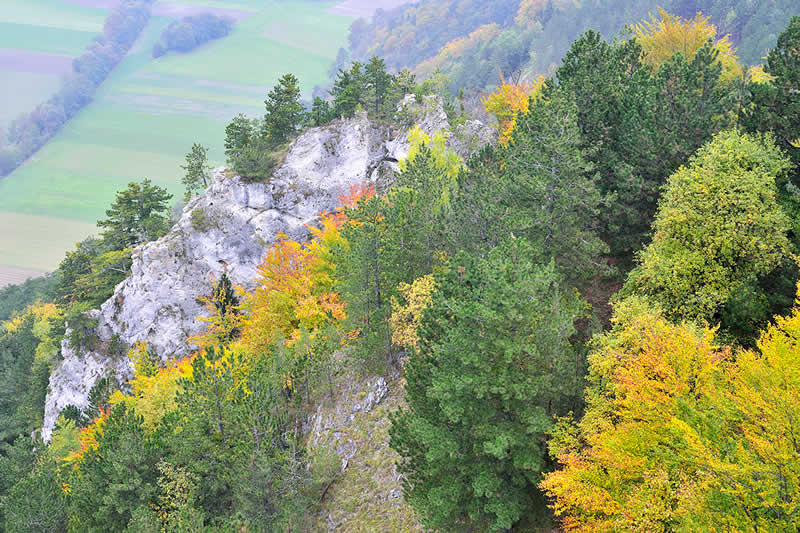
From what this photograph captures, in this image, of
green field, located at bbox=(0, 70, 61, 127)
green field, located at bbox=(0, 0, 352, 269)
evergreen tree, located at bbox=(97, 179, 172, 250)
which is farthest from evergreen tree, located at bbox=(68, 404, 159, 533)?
green field, located at bbox=(0, 70, 61, 127)

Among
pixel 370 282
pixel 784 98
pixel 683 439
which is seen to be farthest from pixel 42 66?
pixel 683 439

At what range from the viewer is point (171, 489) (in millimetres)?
25188

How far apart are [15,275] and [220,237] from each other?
343ft

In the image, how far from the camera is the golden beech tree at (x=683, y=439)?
11.8 metres

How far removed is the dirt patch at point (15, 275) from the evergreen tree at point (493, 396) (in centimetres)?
14003

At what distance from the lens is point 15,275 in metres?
126

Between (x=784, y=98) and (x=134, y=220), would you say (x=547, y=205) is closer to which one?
(x=784, y=98)

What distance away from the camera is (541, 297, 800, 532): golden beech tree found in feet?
38.6

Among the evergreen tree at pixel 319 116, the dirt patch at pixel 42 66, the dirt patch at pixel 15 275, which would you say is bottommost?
the dirt patch at pixel 15 275

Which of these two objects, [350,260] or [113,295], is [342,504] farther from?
[113,295]

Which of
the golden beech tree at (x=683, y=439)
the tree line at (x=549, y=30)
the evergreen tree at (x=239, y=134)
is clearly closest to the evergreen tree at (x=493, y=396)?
the golden beech tree at (x=683, y=439)

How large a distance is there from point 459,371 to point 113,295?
5189 centimetres

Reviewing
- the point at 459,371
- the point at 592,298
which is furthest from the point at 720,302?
the point at 459,371

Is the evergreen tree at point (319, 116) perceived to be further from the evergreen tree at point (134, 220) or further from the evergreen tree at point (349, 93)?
the evergreen tree at point (134, 220)
